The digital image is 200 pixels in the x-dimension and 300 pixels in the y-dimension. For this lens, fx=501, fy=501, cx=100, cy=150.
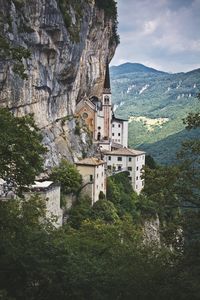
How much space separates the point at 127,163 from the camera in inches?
2734

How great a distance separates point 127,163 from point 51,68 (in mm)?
21939

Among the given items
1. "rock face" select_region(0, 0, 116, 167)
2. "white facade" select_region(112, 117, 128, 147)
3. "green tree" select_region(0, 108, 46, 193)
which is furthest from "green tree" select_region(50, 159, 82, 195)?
"white facade" select_region(112, 117, 128, 147)

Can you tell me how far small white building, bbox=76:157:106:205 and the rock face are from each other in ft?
9.71

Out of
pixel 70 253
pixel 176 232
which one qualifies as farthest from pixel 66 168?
pixel 176 232

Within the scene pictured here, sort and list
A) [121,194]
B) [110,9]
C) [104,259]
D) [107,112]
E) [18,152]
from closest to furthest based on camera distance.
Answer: [18,152], [104,259], [121,194], [110,9], [107,112]

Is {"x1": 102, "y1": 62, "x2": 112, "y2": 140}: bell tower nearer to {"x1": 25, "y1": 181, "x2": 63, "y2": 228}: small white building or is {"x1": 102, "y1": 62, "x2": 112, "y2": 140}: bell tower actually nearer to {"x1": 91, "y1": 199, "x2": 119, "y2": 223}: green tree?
{"x1": 91, "y1": 199, "x2": 119, "y2": 223}: green tree

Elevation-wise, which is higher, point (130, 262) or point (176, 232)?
point (176, 232)

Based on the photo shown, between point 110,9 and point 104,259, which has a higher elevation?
point 110,9

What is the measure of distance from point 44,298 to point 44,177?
2925 centimetres

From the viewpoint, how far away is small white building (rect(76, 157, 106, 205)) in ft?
174

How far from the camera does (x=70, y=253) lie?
20703mm

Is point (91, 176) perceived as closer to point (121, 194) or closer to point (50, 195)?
point (121, 194)

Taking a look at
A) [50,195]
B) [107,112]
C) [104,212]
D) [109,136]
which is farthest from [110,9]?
[50,195]

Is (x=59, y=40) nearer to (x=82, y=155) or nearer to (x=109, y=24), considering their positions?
(x=82, y=155)
